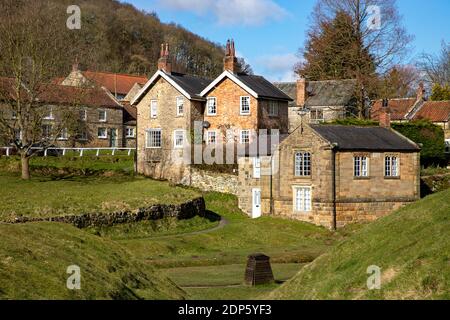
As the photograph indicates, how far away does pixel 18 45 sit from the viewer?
47938 mm

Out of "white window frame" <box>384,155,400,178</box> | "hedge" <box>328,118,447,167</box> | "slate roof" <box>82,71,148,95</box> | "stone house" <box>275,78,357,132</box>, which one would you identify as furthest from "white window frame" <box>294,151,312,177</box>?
"slate roof" <box>82,71,148,95</box>

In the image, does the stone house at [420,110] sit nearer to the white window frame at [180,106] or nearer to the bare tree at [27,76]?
the white window frame at [180,106]

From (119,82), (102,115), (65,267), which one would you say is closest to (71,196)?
(65,267)

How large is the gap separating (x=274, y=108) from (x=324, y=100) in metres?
16.3

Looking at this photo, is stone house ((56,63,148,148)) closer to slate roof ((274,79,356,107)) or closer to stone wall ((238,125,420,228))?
slate roof ((274,79,356,107))

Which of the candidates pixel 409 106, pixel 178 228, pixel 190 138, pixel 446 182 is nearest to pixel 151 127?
pixel 190 138

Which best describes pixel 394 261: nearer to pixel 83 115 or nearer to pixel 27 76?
pixel 27 76

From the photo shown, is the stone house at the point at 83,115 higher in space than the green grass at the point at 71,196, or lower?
higher

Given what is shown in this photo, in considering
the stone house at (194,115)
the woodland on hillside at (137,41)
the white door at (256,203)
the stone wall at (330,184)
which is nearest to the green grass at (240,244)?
the white door at (256,203)

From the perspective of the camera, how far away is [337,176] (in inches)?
1860

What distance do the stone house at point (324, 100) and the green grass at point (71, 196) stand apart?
28.5 m

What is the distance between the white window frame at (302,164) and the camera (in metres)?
48.1

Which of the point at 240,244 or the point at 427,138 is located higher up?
the point at 427,138

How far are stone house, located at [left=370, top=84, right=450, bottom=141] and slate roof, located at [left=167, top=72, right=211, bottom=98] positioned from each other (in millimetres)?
21485
